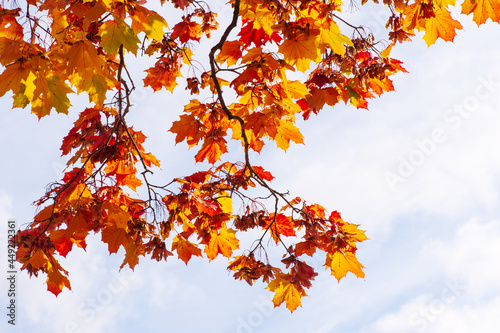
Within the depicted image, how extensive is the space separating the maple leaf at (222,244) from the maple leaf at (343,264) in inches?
35.1

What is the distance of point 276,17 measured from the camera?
12.5 feet

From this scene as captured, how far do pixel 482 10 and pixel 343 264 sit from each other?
92.9 inches

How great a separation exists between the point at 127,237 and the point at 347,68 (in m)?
2.52

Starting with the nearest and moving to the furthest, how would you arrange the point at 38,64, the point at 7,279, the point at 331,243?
the point at 38,64 < the point at 331,243 < the point at 7,279

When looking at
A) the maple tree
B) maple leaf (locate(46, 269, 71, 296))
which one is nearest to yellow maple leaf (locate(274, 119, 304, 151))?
the maple tree

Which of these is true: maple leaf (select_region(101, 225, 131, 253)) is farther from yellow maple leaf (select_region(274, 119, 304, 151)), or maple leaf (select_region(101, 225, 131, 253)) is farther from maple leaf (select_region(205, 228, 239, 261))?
yellow maple leaf (select_region(274, 119, 304, 151))

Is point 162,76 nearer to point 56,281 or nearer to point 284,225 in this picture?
point 284,225

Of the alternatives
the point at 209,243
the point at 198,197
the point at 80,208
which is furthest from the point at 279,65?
the point at 80,208

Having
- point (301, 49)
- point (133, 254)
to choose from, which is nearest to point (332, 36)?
point (301, 49)

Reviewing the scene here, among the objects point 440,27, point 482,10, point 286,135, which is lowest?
point 286,135

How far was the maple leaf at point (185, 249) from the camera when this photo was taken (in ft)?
14.1

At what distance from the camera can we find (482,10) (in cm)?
378

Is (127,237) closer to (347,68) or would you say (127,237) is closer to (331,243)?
(331,243)

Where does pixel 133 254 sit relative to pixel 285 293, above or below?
above
